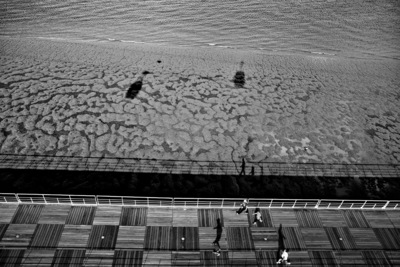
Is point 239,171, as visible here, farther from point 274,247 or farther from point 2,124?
point 2,124

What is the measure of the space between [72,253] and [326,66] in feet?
99.5

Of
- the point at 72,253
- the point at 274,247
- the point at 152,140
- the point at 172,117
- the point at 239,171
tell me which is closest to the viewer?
the point at 72,253

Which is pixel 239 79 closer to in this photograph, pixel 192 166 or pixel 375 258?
pixel 192 166

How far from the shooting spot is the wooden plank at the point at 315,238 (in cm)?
1337

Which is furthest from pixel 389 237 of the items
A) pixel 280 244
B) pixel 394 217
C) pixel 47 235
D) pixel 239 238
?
pixel 47 235

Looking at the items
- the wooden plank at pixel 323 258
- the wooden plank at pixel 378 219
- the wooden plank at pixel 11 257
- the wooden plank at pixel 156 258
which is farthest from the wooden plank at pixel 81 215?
the wooden plank at pixel 378 219

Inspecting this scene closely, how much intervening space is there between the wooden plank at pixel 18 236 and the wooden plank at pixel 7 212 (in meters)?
0.45

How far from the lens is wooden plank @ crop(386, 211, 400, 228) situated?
1459 cm

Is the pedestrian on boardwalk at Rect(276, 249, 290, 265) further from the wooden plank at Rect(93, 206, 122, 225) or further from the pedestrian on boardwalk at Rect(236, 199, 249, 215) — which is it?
the wooden plank at Rect(93, 206, 122, 225)

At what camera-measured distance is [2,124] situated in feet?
69.1

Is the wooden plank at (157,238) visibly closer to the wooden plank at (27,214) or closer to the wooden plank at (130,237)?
the wooden plank at (130,237)

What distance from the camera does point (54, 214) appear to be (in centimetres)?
1375

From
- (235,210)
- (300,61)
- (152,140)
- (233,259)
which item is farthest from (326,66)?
(233,259)

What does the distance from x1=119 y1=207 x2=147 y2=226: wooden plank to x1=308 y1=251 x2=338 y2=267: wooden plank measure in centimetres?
751
